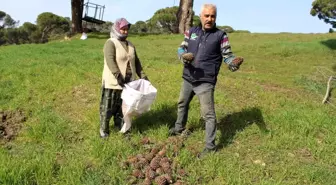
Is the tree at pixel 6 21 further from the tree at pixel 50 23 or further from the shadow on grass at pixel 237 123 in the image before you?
the shadow on grass at pixel 237 123

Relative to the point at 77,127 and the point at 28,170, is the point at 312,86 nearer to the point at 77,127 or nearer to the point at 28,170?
the point at 77,127

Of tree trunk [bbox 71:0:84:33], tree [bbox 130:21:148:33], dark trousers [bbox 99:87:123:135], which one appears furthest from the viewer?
tree [bbox 130:21:148:33]

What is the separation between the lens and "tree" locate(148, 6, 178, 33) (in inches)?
1923

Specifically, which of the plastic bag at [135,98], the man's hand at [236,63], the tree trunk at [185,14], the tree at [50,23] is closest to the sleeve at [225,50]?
the man's hand at [236,63]

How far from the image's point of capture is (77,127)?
5566 millimetres

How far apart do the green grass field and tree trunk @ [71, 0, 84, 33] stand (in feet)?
45.1

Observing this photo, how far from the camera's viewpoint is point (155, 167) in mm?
4094

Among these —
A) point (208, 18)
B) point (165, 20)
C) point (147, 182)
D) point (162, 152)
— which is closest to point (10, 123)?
point (162, 152)

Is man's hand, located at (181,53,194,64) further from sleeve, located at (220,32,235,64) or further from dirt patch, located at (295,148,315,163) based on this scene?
dirt patch, located at (295,148,315,163)

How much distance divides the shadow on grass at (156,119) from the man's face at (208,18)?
5.82 ft

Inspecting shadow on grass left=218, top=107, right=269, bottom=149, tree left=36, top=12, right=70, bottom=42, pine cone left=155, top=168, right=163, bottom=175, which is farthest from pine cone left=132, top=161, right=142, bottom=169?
tree left=36, top=12, right=70, bottom=42

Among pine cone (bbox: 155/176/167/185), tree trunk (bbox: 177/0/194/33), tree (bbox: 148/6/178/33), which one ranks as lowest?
pine cone (bbox: 155/176/167/185)

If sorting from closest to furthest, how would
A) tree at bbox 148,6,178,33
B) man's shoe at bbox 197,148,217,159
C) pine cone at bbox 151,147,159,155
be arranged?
pine cone at bbox 151,147,159,155 → man's shoe at bbox 197,148,217,159 → tree at bbox 148,6,178,33

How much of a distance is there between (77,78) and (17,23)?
187 feet
